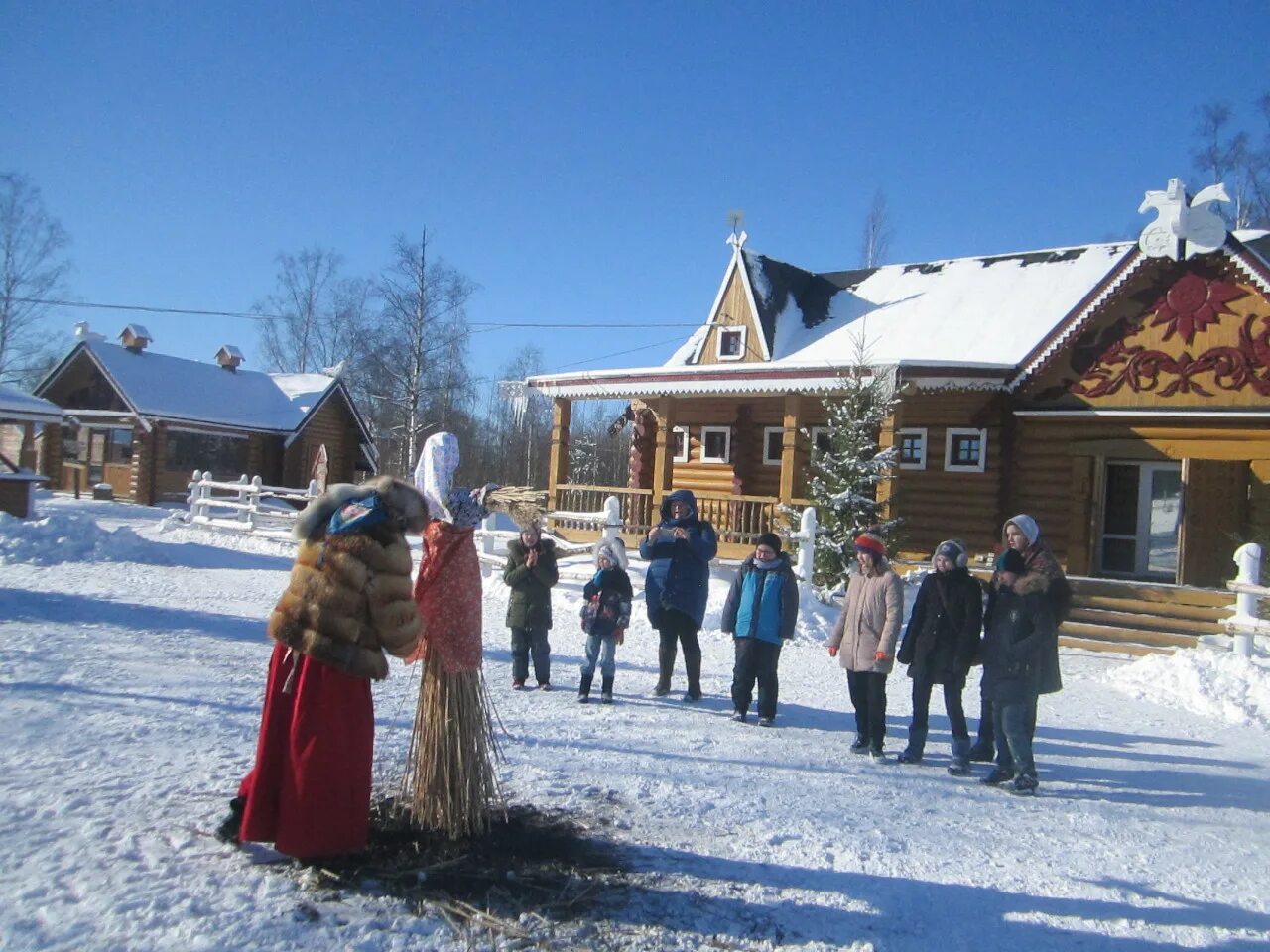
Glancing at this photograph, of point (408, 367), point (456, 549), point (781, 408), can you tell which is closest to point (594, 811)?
point (456, 549)

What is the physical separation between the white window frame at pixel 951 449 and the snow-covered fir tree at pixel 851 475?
339 centimetres

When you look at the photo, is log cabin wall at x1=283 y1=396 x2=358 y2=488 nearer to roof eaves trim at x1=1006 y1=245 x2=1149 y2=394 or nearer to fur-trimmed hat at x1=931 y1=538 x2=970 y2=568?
roof eaves trim at x1=1006 y1=245 x2=1149 y2=394

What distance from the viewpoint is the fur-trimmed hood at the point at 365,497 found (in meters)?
3.90

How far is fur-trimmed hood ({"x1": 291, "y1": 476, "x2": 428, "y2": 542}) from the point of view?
390 cm

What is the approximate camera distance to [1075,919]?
3891 millimetres

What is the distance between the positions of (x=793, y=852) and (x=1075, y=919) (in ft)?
3.95

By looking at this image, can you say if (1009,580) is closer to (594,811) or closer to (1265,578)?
(594,811)

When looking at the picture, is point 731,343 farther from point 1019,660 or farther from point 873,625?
point 1019,660

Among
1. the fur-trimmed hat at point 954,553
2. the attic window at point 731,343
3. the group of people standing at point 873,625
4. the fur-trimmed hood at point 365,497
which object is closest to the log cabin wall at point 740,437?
the attic window at point 731,343

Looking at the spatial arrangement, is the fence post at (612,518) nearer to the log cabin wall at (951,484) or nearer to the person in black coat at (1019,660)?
the log cabin wall at (951,484)

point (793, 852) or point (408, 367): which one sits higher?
point (408, 367)

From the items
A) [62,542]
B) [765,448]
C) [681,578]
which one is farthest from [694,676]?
[765,448]

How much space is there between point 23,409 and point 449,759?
828 inches

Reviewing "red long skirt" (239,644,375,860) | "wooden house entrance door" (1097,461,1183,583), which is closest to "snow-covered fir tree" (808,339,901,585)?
"wooden house entrance door" (1097,461,1183,583)
